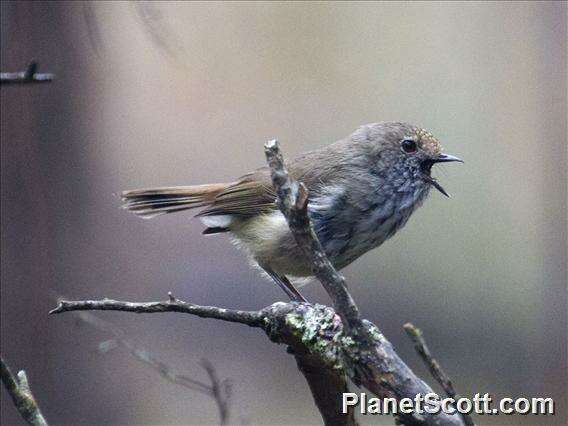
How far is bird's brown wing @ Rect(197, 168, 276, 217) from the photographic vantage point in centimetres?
366

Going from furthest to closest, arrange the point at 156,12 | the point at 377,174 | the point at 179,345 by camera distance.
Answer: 1. the point at 179,345
2. the point at 377,174
3. the point at 156,12

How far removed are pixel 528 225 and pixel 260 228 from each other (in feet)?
12.3

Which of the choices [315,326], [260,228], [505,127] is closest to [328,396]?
[315,326]

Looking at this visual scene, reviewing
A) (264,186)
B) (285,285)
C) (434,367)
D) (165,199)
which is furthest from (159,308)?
(165,199)

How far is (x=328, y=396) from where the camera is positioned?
95.3 inches

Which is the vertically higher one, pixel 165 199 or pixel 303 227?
pixel 303 227

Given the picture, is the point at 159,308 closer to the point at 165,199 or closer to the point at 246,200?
the point at 246,200

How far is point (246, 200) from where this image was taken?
12.1ft

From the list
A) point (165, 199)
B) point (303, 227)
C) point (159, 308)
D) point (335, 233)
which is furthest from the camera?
point (165, 199)

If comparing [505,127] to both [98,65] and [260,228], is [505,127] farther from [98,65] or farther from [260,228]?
[260,228]

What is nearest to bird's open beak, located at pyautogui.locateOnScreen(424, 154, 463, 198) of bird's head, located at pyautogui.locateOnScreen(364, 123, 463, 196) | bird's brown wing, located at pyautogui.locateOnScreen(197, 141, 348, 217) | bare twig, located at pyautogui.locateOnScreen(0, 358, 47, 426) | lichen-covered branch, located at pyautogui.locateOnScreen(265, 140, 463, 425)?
bird's head, located at pyautogui.locateOnScreen(364, 123, 463, 196)

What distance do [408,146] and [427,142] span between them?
85 millimetres

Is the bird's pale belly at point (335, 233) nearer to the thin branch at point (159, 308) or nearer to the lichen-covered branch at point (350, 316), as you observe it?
the thin branch at point (159, 308)

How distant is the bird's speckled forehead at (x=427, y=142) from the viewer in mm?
3658
